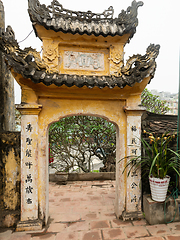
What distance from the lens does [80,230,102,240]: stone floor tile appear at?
3.18 meters

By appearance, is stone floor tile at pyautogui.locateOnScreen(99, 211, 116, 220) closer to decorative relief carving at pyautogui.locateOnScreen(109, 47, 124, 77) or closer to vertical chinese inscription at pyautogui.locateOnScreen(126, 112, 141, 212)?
vertical chinese inscription at pyautogui.locateOnScreen(126, 112, 141, 212)

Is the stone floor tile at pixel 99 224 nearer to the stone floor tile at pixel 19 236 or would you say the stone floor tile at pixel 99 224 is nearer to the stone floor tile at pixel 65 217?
the stone floor tile at pixel 65 217

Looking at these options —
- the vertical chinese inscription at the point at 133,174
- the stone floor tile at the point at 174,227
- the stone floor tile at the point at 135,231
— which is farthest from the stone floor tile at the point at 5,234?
the stone floor tile at the point at 174,227

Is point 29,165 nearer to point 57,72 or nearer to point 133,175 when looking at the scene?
point 57,72

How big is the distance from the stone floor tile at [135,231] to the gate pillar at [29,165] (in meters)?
1.86

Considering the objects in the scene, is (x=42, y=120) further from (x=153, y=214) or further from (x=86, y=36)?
(x=153, y=214)

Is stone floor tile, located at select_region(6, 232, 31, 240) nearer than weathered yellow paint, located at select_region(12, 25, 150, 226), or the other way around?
stone floor tile, located at select_region(6, 232, 31, 240)

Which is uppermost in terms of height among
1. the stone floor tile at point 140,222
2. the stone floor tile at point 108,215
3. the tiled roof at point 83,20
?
the tiled roof at point 83,20

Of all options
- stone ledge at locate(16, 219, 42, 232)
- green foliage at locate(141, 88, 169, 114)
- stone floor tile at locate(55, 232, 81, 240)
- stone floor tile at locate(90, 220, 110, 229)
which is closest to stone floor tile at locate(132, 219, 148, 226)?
stone floor tile at locate(90, 220, 110, 229)

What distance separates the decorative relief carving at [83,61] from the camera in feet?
12.4

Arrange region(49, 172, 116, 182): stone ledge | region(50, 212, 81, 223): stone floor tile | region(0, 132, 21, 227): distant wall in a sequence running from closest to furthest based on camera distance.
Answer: region(0, 132, 21, 227): distant wall, region(50, 212, 81, 223): stone floor tile, region(49, 172, 116, 182): stone ledge

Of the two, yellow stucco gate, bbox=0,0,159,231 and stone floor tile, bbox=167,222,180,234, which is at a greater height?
yellow stucco gate, bbox=0,0,159,231

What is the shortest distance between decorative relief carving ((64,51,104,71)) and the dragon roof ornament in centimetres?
41

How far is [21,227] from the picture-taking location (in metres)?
3.35
